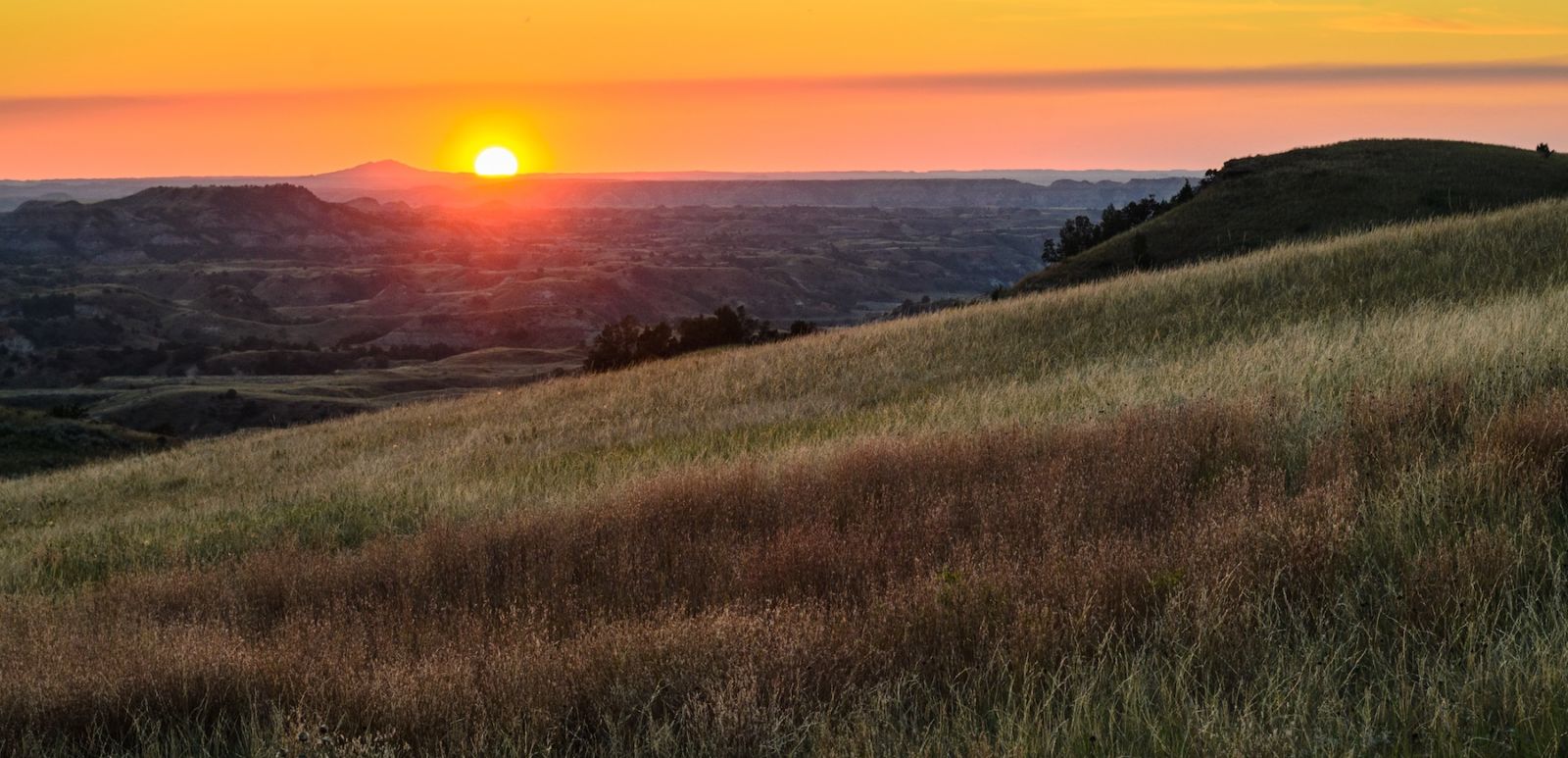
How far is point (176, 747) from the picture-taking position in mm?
4293

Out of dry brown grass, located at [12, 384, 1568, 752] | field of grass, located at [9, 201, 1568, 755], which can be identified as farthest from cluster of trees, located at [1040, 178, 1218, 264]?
dry brown grass, located at [12, 384, 1568, 752]

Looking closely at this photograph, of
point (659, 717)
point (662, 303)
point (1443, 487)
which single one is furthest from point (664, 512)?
point (662, 303)

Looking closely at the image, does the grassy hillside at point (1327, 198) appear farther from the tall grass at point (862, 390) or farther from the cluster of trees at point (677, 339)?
the tall grass at point (862, 390)

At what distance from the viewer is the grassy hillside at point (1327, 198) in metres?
44.8

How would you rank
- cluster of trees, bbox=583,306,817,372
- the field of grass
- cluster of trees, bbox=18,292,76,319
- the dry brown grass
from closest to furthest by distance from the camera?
the field of grass < the dry brown grass < cluster of trees, bbox=583,306,817,372 < cluster of trees, bbox=18,292,76,319

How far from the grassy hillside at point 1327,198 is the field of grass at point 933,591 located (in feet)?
117

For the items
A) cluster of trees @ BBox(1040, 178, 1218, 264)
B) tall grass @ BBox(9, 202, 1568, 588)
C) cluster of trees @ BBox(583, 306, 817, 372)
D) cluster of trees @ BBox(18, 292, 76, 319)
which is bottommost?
cluster of trees @ BBox(18, 292, 76, 319)

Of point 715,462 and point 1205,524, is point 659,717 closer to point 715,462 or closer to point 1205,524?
point 1205,524

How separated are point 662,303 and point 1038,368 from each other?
489ft

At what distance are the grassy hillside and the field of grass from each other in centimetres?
3564

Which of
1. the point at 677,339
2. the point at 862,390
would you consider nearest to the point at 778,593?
the point at 862,390

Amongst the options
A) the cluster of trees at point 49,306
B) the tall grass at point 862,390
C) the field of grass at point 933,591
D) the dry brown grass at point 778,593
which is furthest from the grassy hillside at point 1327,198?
the cluster of trees at point 49,306

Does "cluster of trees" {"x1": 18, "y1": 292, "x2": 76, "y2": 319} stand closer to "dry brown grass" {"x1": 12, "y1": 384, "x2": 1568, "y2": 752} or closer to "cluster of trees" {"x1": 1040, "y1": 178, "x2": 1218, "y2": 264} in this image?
"cluster of trees" {"x1": 1040, "y1": 178, "x2": 1218, "y2": 264}

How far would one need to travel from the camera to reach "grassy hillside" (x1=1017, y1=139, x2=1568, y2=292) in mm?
44781
